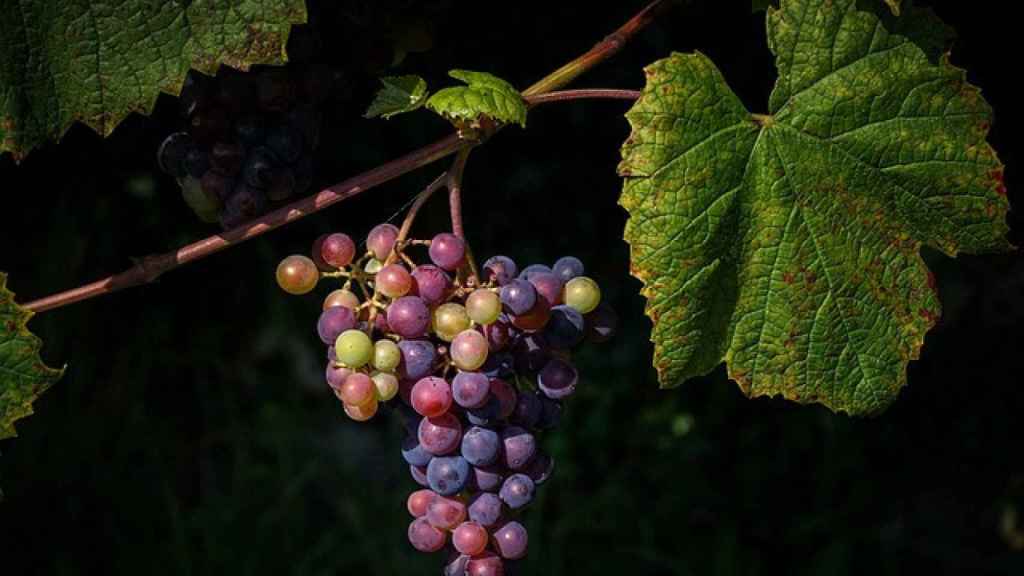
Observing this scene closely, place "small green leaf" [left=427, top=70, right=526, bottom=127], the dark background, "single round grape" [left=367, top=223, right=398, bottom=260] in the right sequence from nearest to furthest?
"small green leaf" [left=427, top=70, right=526, bottom=127], "single round grape" [left=367, top=223, right=398, bottom=260], the dark background

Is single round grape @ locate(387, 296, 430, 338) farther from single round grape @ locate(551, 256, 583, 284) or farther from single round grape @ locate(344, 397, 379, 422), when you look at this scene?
single round grape @ locate(551, 256, 583, 284)

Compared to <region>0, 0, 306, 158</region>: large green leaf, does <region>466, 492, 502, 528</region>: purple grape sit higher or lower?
lower

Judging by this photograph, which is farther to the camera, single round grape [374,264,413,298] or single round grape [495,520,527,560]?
single round grape [495,520,527,560]

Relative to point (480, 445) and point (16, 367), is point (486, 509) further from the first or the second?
point (16, 367)

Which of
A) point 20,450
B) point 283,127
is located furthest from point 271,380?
point 283,127

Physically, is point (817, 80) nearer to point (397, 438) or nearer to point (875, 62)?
point (875, 62)

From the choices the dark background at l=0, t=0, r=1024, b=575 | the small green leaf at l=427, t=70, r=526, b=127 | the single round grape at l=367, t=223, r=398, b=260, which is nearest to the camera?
the small green leaf at l=427, t=70, r=526, b=127

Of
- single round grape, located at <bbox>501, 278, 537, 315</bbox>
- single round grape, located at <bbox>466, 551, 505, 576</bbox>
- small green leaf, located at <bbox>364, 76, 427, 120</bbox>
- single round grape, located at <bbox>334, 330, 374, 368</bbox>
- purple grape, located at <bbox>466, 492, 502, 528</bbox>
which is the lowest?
single round grape, located at <bbox>466, 551, 505, 576</bbox>

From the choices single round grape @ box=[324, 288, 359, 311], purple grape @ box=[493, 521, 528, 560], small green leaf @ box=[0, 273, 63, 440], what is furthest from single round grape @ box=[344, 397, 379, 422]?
small green leaf @ box=[0, 273, 63, 440]
